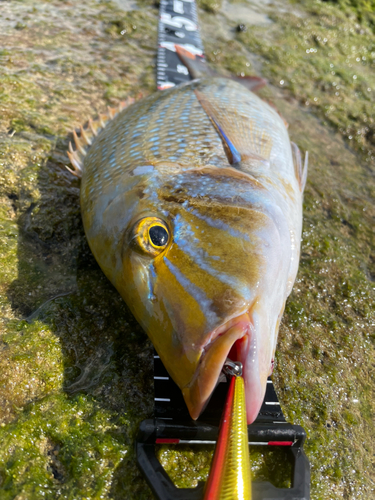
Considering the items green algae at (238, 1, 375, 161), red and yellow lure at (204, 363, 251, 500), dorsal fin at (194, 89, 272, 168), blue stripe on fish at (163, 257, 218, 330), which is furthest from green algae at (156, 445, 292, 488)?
green algae at (238, 1, 375, 161)

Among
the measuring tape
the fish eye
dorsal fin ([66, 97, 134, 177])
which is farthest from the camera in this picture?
the measuring tape

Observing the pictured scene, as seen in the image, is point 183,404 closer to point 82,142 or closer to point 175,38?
point 82,142

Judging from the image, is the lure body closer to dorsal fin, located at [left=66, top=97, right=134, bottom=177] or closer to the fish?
the fish

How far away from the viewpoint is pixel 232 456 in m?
1.25

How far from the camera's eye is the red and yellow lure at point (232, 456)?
1.16 m

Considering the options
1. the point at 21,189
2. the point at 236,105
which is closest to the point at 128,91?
the point at 236,105

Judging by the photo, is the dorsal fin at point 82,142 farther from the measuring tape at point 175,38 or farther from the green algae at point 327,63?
the green algae at point 327,63

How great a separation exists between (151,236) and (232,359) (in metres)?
0.63

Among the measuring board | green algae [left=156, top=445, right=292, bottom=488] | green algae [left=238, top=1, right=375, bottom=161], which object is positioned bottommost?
green algae [left=156, top=445, right=292, bottom=488]

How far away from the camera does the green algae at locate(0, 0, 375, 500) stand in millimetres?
1670

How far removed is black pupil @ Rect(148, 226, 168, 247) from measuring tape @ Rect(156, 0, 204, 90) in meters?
3.24

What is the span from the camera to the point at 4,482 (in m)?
1.51

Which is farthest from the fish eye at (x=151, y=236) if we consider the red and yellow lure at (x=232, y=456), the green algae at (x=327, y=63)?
the green algae at (x=327, y=63)

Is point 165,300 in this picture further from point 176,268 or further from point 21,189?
point 21,189
